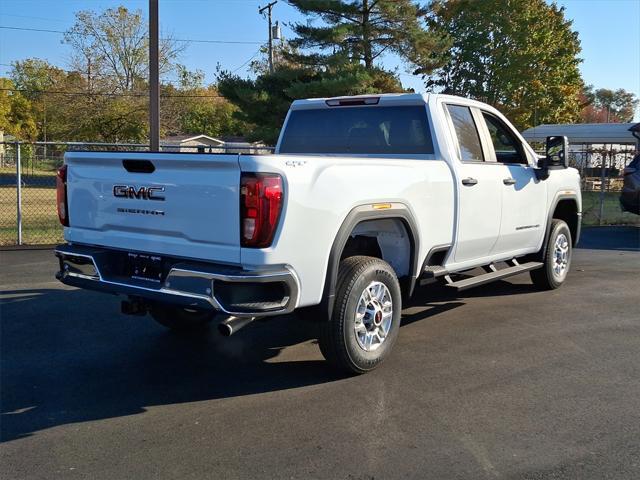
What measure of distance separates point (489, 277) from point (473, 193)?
3.19 feet

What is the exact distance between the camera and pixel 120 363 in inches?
210

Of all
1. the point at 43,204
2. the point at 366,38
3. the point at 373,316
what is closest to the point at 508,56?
the point at 366,38

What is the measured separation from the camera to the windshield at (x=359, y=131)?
19.9 feet

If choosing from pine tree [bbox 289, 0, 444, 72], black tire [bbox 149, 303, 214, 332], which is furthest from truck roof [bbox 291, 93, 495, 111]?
pine tree [bbox 289, 0, 444, 72]

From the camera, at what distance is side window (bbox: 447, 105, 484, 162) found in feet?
20.3

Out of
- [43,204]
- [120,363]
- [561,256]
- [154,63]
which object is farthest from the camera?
[43,204]

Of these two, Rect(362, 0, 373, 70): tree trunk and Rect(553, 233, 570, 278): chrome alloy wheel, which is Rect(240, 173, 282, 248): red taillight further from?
Rect(362, 0, 373, 70): tree trunk

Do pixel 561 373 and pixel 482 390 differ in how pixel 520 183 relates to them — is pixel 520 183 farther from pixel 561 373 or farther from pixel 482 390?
pixel 482 390

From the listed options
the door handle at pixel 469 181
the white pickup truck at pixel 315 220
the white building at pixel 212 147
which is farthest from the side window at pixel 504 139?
the white building at pixel 212 147

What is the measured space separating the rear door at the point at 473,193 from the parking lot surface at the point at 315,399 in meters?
0.83

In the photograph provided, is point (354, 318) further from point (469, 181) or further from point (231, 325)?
point (469, 181)

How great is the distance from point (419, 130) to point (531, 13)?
37.2 m

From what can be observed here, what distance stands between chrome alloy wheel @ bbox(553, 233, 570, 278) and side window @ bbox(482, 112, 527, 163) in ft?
4.15

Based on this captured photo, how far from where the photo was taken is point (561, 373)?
5.09 metres
